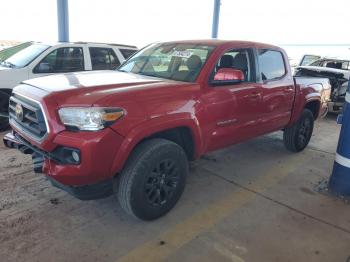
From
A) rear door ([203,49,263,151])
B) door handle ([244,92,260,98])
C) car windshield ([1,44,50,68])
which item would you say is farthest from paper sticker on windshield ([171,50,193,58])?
car windshield ([1,44,50,68])

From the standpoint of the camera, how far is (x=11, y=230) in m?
3.06

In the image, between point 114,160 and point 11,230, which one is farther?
point 11,230

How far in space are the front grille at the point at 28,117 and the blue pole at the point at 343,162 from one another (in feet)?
10.8

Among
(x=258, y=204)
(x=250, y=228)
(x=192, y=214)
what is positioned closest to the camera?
(x=250, y=228)

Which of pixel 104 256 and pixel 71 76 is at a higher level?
pixel 71 76

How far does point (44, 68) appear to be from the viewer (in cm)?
621

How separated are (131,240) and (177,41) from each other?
2.49m

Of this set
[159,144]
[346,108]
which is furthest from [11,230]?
[346,108]

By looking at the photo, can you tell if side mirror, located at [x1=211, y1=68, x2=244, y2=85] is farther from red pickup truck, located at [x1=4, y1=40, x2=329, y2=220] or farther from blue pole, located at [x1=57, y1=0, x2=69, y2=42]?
blue pole, located at [x1=57, y1=0, x2=69, y2=42]

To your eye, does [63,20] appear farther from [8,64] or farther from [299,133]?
[299,133]

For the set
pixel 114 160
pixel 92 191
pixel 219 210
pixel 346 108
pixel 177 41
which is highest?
pixel 177 41

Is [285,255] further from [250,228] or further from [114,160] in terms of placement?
[114,160]

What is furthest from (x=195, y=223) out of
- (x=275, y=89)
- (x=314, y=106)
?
(x=314, y=106)

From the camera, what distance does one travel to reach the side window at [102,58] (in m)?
7.00
